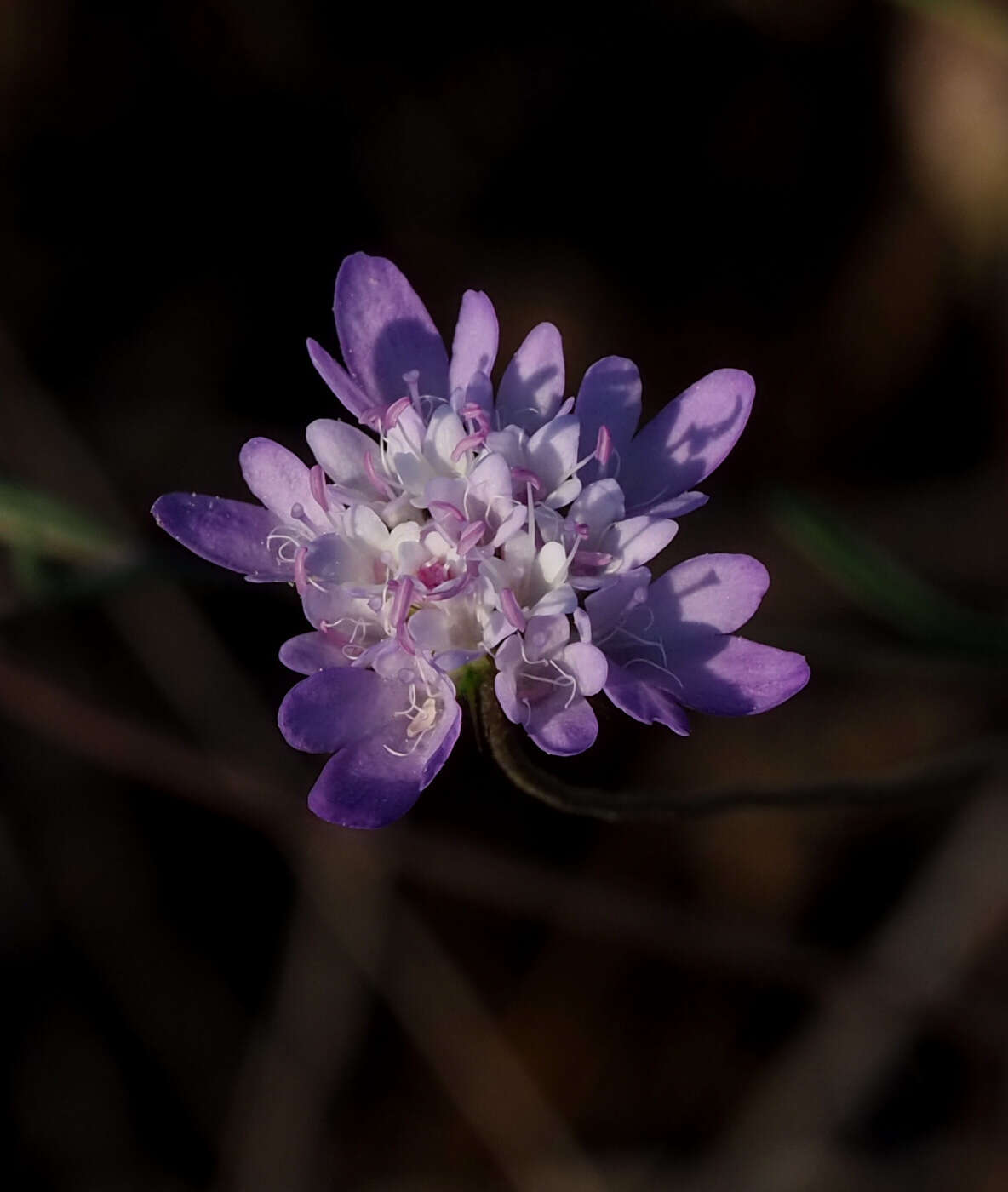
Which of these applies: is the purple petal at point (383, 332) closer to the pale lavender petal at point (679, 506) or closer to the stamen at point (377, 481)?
the stamen at point (377, 481)

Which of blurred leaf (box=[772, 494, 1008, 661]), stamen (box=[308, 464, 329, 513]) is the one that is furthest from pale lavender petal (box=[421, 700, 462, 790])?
blurred leaf (box=[772, 494, 1008, 661])

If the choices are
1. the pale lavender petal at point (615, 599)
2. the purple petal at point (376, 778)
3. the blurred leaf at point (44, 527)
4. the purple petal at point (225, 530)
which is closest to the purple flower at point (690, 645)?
the pale lavender petal at point (615, 599)

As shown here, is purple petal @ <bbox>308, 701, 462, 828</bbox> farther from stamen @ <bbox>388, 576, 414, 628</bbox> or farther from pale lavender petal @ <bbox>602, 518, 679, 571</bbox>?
pale lavender petal @ <bbox>602, 518, 679, 571</bbox>

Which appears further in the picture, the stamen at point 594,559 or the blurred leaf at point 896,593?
the blurred leaf at point 896,593

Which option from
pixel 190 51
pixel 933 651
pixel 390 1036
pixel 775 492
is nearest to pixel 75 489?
pixel 190 51

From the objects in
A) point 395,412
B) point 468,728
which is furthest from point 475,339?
point 468,728

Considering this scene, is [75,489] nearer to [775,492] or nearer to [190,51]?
[190,51]
